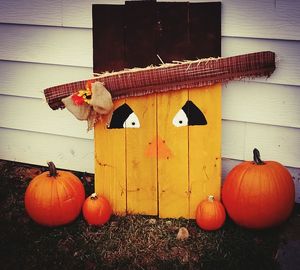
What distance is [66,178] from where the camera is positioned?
11.0ft

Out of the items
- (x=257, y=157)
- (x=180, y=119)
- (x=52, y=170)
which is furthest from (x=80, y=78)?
(x=257, y=157)

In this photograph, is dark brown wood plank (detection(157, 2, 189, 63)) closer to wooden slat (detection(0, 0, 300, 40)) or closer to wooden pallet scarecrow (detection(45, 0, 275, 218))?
wooden pallet scarecrow (detection(45, 0, 275, 218))

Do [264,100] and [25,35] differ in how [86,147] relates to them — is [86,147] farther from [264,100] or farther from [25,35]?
[264,100]

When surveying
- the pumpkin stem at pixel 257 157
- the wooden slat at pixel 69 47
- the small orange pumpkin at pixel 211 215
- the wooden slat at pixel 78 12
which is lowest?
the small orange pumpkin at pixel 211 215

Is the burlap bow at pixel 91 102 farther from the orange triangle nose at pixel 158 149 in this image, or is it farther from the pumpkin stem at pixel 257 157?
the pumpkin stem at pixel 257 157

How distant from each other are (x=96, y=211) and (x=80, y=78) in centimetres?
107

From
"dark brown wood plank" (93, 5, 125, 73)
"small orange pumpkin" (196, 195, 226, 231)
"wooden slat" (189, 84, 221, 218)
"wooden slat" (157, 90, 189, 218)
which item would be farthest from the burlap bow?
"small orange pumpkin" (196, 195, 226, 231)

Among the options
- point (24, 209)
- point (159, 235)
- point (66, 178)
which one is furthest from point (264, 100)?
point (24, 209)

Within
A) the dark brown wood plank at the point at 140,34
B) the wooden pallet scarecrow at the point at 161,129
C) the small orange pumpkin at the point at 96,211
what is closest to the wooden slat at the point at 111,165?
the wooden pallet scarecrow at the point at 161,129

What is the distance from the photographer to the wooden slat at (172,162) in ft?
10.7

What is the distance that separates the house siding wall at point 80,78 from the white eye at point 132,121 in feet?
2.05

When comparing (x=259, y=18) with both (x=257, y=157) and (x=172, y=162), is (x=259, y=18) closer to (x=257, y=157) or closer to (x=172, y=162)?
(x=257, y=157)

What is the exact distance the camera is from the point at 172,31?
321cm

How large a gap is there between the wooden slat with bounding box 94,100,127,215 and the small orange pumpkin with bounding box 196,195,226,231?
590 millimetres
